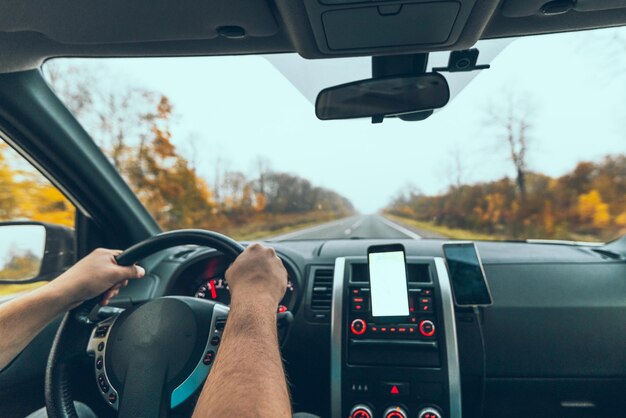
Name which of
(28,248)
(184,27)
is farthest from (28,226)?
(184,27)

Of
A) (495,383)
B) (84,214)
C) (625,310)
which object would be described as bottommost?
(495,383)

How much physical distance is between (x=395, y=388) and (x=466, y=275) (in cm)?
83

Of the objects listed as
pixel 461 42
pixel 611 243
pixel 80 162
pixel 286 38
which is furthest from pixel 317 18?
pixel 611 243

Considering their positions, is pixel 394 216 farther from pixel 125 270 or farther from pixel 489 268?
pixel 125 270

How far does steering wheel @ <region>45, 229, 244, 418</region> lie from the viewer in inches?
65.3

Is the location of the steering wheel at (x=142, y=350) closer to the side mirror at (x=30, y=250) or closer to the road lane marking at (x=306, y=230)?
the side mirror at (x=30, y=250)

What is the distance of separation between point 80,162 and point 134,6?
3.49 feet

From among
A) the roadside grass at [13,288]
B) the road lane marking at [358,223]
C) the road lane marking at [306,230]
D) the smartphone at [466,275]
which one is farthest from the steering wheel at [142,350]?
the road lane marking at [358,223]

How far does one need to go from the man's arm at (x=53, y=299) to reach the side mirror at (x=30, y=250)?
4.41 feet

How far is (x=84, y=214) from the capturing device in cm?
323

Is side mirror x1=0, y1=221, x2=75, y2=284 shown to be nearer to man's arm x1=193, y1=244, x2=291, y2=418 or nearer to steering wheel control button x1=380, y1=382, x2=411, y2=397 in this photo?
man's arm x1=193, y1=244, x2=291, y2=418

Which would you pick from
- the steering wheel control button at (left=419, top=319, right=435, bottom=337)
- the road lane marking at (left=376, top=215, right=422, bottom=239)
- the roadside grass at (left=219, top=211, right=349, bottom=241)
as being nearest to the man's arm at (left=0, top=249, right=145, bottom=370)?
the steering wheel control button at (left=419, top=319, right=435, bottom=337)

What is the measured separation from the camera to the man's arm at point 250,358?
1.20m

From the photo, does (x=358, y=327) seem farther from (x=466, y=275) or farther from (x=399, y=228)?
(x=399, y=228)
